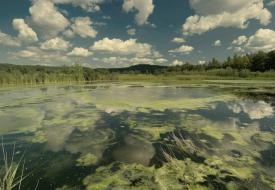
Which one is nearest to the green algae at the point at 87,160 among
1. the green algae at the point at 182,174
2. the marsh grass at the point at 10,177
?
the marsh grass at the point at 10,177

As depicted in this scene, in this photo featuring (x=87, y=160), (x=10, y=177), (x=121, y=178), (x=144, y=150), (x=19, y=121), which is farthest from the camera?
(x=19, y=121)

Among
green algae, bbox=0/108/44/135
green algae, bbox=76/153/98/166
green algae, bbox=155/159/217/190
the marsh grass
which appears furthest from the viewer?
green algae, bbox=0/108/44/135

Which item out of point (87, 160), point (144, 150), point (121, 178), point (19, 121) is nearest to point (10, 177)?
point (121, 178)

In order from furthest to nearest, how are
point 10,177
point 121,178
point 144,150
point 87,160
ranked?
point 144,150 < point 87,160 < point 121,178 < point 10,177

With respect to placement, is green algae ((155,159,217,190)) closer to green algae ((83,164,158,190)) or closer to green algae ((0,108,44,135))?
green algae ((83,164,158,190))

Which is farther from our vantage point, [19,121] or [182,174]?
[19,121]

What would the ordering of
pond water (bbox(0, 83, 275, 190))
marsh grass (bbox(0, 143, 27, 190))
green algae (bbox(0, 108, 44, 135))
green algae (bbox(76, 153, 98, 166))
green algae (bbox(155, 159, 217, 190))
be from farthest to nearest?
green algae (bbox(0, 108, 44, 135))
green algae (bbox(76, 153, 98, 166))
pond water (bbox(0, 83, 275, 190))
green algae (bbox(155, 159, 217, 190))
marsh grass (bbox(0, 143, 27, 190))

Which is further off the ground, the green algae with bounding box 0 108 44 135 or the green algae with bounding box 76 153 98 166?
the green algae with bounding box 0 108 44 135

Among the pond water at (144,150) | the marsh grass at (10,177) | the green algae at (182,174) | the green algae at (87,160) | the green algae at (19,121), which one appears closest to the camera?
the marsh grass at (10,177)

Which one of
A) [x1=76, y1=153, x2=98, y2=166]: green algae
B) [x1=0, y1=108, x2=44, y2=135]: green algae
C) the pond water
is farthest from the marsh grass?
[x1=0, y1=108, x2=44, y2=135]: green algae

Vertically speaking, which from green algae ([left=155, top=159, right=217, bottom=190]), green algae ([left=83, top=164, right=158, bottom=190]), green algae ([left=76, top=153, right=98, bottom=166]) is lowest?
green algae ([left=83, top=164, right=158, bottom=190])

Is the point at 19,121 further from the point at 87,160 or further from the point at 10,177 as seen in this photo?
the point at 10,177

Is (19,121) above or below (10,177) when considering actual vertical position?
below

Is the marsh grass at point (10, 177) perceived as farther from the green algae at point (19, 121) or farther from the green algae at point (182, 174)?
the green algae at point (19, 121)
